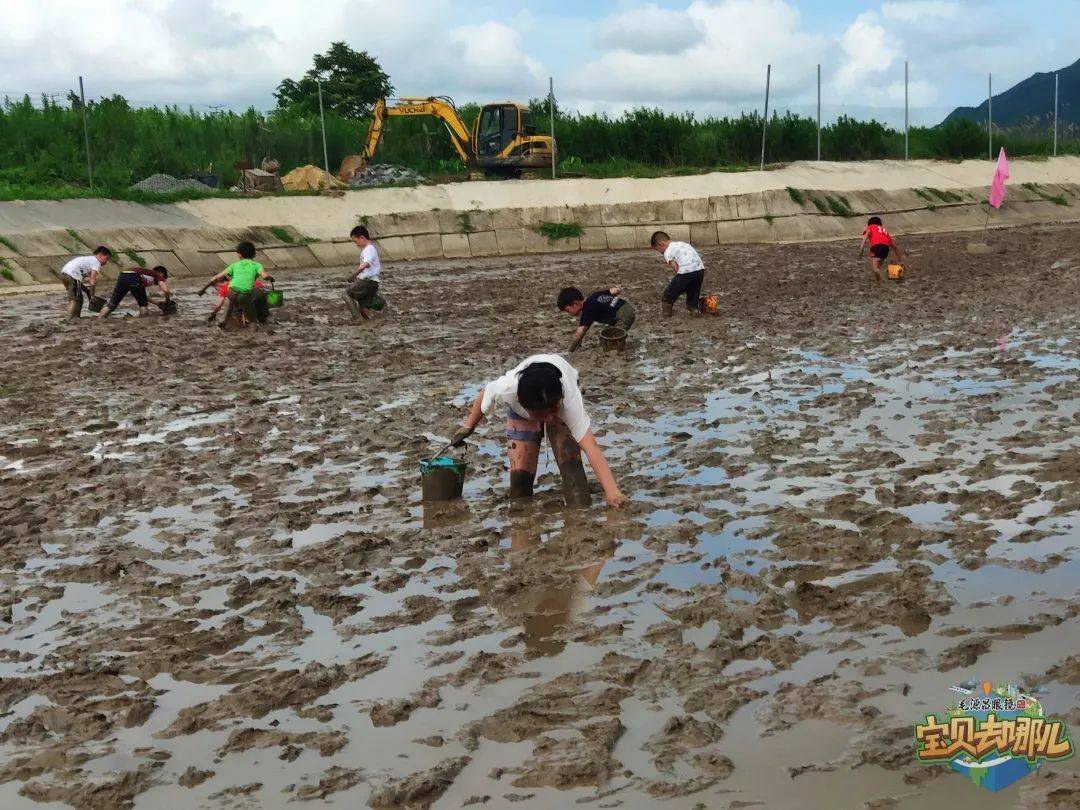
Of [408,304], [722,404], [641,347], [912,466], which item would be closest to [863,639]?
[912,466]

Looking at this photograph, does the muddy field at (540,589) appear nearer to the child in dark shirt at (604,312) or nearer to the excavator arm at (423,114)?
the child in dark shirt at (604,312)

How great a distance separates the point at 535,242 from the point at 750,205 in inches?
240

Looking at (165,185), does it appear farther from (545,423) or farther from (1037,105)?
(1037,105)

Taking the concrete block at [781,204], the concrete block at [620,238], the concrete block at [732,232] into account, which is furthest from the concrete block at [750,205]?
the concrete block at [620,238]

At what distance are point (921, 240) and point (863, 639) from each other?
26.9 metres

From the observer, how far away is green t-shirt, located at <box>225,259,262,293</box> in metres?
16.6

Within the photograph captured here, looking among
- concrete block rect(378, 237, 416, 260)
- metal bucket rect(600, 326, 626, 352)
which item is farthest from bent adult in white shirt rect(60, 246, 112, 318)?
concrete block rect(378, 237, 416, 260)

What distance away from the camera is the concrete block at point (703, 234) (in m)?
33.9

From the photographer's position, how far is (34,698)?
4.94m

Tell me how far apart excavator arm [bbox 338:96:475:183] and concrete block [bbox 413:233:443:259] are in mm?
6449

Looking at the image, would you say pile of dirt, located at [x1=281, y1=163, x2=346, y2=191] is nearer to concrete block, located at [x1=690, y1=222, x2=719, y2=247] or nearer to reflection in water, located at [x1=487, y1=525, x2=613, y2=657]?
concrete block, located at [x1=690, y1=222, x2=719, y2=247]

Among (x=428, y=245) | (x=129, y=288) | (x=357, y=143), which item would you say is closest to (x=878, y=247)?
(x=129, y=288)

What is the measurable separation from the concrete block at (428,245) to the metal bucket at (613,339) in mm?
19150

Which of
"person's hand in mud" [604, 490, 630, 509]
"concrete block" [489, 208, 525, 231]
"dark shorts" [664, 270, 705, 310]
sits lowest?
"person's hand in mud" [604, 490, 630, 509]
